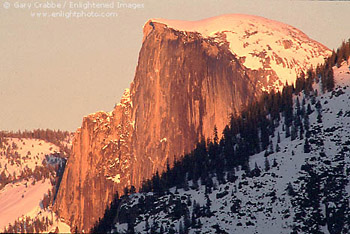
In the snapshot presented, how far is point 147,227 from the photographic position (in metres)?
193

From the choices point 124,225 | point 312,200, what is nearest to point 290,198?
point 312,200

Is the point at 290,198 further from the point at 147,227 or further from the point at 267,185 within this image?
the point at 147,227

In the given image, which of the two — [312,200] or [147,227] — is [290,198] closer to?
[312,200]

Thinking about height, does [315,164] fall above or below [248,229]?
above

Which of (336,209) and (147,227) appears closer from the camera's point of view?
(336,209)

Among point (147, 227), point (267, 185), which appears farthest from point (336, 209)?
point (147, 227)

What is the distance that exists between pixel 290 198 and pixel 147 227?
26.2 meters

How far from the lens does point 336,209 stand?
181500 mm

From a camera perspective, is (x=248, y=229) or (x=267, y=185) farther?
(x=267, y=185)

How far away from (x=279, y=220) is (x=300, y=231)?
679 centimetres

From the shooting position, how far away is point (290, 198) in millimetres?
190500

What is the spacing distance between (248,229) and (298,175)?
17710mm

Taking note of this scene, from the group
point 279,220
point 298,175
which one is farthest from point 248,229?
point 298,175

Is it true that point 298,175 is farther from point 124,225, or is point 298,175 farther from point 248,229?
point 124,225
